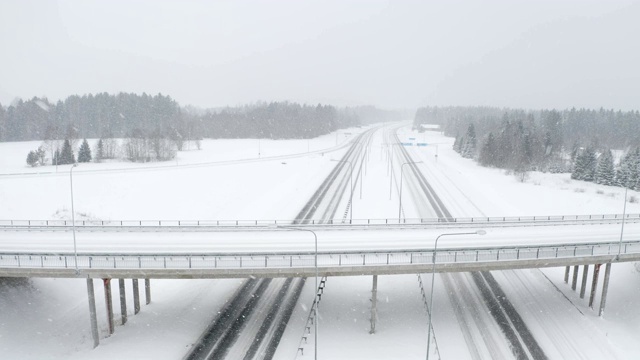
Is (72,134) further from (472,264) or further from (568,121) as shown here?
(568,121)

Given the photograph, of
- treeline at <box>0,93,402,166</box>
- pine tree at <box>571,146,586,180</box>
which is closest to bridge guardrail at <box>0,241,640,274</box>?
pine tree at <box>571,146,586,180</box>

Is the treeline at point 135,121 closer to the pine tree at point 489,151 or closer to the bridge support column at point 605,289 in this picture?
the pine tree at point 489,151

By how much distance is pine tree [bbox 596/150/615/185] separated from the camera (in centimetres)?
8850

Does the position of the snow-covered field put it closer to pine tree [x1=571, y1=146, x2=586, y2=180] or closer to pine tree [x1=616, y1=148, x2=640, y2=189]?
pine tree [x1=616, y1=148, x2=640, y2=189]

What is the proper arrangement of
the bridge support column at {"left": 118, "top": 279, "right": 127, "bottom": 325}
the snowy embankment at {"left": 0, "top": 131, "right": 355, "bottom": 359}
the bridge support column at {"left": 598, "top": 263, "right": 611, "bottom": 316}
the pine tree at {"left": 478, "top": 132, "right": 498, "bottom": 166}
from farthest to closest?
the pine tree at {"left": 478, "top": 132, "right": 498, "bottom": 166} < the bridge support column at {"left": 598, "top": 263, "right": 611, "bottom": 316} < the bridge support column at {"left": 118, "top": 279, "right": 127, "bottom": 325} < the snowy embankment at {"left": 0, "top": 131, "right": 355, "bottom": 359}

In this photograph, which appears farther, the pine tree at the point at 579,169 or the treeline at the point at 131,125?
the treeline at the point at 131,125

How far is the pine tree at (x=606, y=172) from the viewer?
88500 millimetres

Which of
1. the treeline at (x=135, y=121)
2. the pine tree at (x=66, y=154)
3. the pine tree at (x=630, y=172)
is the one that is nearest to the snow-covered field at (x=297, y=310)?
the pine tree at (x=630, y=172)

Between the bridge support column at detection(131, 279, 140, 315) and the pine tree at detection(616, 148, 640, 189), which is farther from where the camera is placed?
the pine tree at detection(616, 148, 640, 189)

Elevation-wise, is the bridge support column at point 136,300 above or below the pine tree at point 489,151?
below

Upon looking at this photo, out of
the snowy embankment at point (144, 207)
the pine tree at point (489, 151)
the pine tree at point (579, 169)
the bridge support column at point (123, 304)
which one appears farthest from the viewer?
the pine tree at point (489, 151)

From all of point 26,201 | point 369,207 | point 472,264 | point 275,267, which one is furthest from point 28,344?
point 369,207

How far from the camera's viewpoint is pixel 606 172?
8900 centimetres

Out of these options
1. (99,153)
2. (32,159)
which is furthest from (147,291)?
(99,153)
